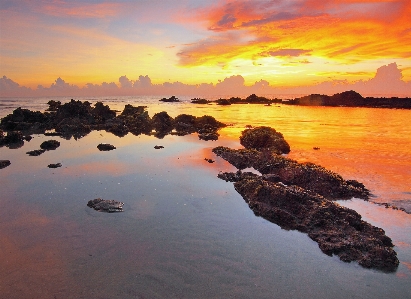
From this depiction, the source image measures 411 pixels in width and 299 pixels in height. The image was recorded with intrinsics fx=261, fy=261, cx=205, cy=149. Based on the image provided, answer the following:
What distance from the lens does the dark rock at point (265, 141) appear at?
2292 cm

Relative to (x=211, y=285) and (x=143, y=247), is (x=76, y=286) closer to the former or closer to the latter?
(x=143, y=247)

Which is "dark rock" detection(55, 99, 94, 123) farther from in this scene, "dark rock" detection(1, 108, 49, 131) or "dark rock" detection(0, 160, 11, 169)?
"dark rock" detection(0, 160, 11, 169)

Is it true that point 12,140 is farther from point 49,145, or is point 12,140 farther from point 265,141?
point 265,141

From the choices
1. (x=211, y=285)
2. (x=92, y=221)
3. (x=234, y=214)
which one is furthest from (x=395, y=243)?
(x=92, y=221)

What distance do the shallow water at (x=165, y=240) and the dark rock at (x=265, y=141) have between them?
525 cm

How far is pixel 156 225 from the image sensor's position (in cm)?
1030

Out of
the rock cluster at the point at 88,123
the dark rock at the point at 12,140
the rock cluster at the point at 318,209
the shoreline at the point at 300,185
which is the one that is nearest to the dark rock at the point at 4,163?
the shoreline at the point at 300,185

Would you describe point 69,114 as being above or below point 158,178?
above

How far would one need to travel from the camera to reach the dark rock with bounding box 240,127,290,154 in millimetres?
22922

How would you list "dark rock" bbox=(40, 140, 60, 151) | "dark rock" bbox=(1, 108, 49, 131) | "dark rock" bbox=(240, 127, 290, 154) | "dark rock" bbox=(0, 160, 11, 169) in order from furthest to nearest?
"dark rock" bbox=(1, 108, 49, 131) < "dark rock" bbox=(40, 140, 60, 151) < "dark rock" bbox=(240, 127, 290, 154) < "dark rock" bbox=(0, 160, 11, 169)

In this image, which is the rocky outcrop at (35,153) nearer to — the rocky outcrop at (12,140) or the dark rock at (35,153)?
the dark rock at (35,153)

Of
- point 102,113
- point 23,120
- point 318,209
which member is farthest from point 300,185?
point 23,120

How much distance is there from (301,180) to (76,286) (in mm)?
11927

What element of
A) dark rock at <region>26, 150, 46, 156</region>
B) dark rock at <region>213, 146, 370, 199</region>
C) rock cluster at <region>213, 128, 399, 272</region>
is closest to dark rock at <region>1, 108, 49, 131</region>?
dark rock at <region>26, 150, 46, 156</region>
